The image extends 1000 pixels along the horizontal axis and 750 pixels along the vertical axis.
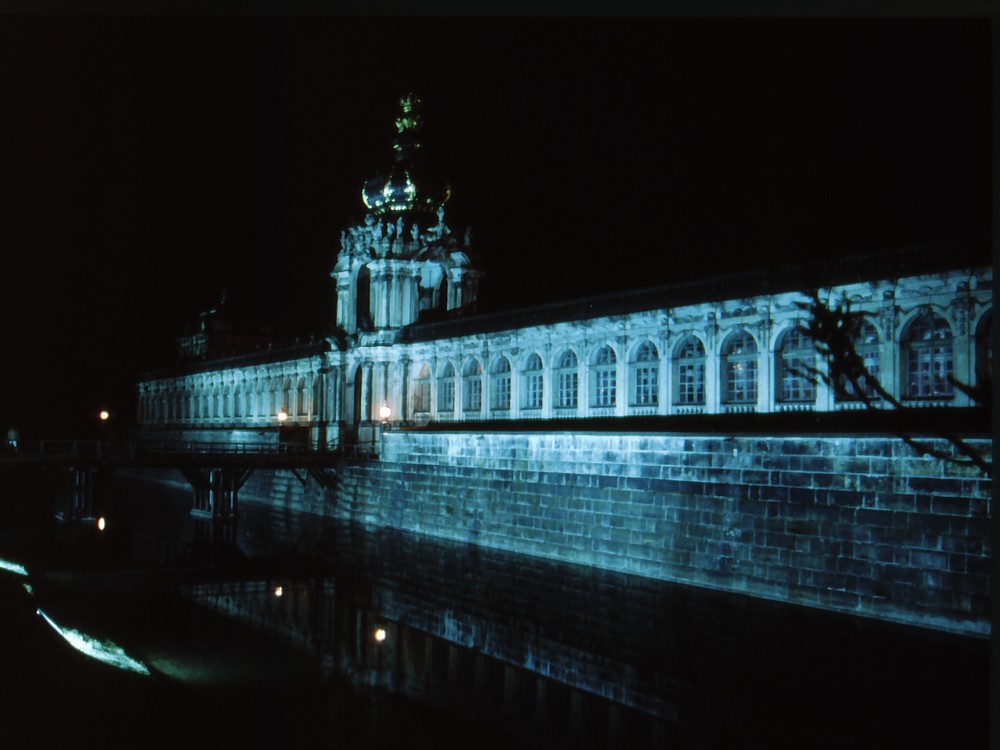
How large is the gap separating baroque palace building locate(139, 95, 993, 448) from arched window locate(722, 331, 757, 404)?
1.5 inches

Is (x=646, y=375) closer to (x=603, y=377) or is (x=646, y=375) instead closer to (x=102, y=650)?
(x=603, y=377)

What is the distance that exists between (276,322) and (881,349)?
219 feet

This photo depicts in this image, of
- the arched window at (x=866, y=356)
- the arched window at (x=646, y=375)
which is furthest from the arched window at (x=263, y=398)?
the arched window at (x=866, y=356)

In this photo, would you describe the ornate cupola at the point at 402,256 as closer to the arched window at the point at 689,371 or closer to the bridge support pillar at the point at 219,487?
the bridge support pillar at the point at 219,487

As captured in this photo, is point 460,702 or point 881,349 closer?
point 460,702

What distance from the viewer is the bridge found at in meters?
38.0

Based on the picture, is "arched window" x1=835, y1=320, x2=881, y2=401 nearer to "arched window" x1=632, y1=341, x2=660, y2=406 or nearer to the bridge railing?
"arched window" x1=632, y1=341, x2=660, y2=406

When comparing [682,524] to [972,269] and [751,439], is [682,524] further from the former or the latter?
[972,269]

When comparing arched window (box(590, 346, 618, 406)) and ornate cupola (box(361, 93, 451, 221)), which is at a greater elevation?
ornate cupola (box(361, 93, 451, 221))

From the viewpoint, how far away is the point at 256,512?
4578cm

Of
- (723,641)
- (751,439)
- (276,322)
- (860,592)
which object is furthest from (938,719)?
(276,322)

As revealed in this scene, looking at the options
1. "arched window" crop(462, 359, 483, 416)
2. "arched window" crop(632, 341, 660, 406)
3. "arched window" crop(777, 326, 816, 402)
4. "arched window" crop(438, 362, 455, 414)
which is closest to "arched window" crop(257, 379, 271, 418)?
"arched window" crop(438, 362, 455, 414)

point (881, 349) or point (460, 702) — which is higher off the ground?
point (881, 349)

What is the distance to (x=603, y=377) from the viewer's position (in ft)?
102
